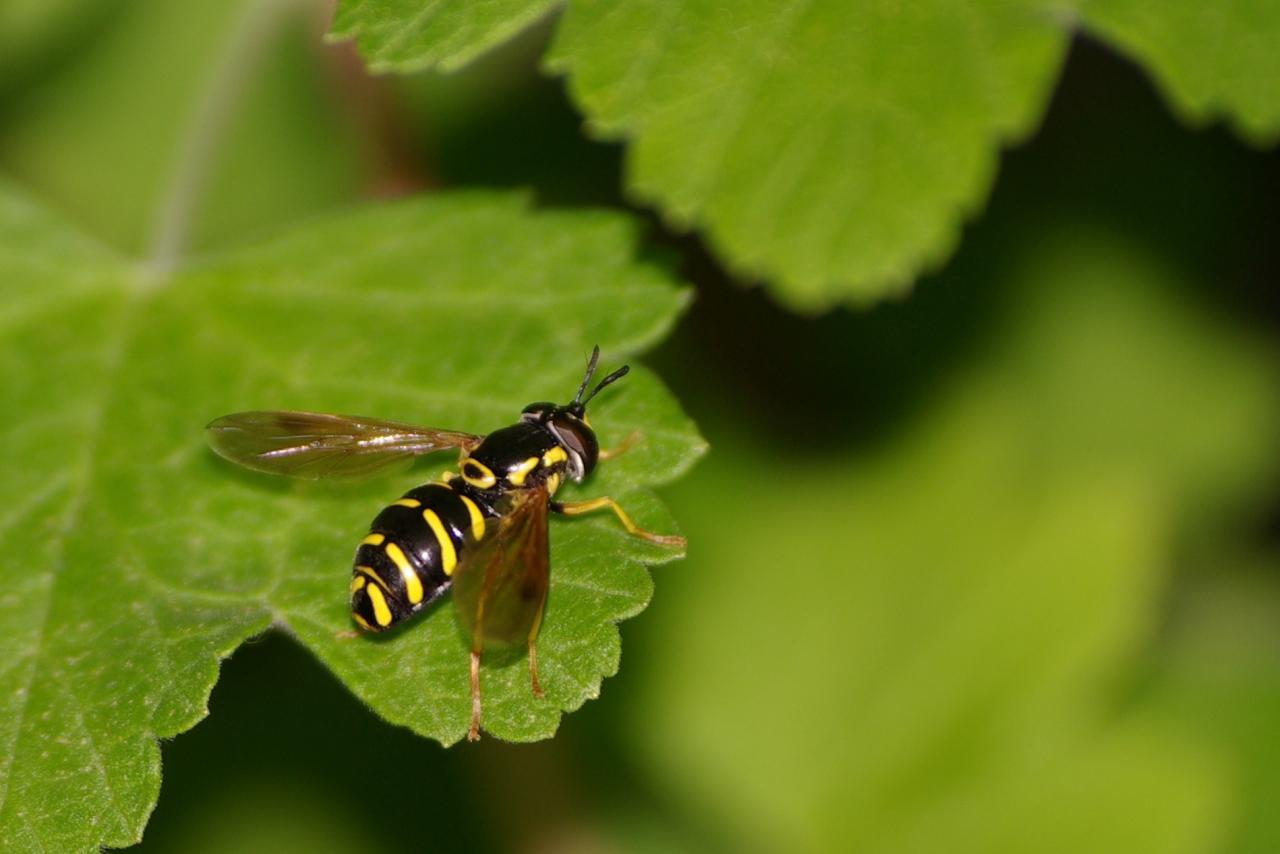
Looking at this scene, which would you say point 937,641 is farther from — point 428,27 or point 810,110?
point 428,27

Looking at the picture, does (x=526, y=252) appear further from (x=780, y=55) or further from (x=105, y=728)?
(x=105, y=728)

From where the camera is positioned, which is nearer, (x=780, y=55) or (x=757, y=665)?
(x=780, y=55)

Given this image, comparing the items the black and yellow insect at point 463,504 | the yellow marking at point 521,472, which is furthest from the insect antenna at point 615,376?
the yellow marking at point 521,472

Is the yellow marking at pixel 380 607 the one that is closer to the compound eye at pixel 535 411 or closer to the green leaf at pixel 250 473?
the green leaf at pixel 250 473

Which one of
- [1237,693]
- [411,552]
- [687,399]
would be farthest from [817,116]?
[1237,693]

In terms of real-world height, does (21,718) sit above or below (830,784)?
above

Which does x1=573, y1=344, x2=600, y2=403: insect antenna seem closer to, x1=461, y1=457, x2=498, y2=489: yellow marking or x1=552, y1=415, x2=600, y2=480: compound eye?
x1=552, y1=415, x2=600, y2=480: compound eye

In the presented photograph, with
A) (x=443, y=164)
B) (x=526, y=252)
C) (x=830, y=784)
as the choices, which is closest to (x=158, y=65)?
(x=443, y=164)
